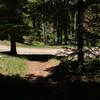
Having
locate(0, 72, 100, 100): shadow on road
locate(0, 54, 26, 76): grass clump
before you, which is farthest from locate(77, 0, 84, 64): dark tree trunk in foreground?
locate(0, 72, 100, 100): shadow on road

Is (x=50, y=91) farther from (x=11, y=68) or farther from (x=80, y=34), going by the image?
(x=11, y=68)

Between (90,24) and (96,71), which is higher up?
(90,24)

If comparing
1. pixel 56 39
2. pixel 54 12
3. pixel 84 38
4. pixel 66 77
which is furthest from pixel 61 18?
pixel 56 39

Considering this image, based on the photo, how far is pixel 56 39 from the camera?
73375 mm

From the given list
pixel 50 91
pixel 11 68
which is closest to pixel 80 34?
pixel 11 68

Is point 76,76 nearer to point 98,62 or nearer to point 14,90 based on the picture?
point 98,62

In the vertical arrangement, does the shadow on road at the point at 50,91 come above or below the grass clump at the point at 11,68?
above

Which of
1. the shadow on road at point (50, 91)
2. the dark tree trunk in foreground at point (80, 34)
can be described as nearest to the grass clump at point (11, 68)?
the dark tree trunk in foreground at point (80, 34)

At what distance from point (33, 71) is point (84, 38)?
14.3 ft

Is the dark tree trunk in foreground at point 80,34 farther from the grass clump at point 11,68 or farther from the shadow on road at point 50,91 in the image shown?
the shadow on road at point 50,91

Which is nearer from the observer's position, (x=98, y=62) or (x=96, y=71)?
(x=96, y=71)

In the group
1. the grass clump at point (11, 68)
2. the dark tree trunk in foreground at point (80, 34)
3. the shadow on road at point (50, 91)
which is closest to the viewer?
the shadow on road at point (50, 91)

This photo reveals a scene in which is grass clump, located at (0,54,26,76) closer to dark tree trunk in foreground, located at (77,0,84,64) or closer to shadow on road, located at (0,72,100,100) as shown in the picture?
dark tree trunk in foreground, located at (77,0,84,64)

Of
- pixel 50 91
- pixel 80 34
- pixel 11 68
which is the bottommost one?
pixel 11 68
